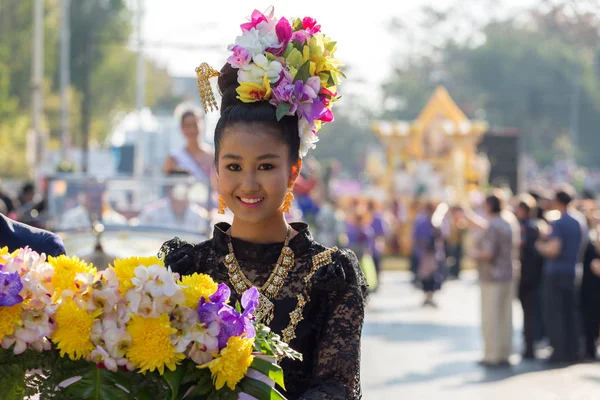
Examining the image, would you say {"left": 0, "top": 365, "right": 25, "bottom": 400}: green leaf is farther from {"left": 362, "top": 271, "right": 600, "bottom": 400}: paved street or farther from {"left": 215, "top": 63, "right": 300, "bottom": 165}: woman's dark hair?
{"left": 362, "top": 271, "right": 600, "bottom": 400}: paved street

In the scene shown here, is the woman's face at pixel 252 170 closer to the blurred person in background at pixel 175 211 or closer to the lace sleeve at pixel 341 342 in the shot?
the lace sleeve at pixel 341 342

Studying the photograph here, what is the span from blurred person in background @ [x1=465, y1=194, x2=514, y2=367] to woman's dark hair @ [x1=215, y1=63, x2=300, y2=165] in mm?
10688

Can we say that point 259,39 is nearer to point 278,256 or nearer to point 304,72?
point 304,72

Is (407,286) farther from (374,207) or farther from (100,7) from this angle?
(100,7)

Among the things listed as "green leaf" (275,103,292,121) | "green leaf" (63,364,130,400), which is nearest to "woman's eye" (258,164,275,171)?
"green leaf" (275,103,292,121)

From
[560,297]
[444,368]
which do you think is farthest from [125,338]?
[560,297]

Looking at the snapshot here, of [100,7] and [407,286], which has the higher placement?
[100,7]

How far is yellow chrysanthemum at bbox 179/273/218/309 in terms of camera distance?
3.33 m

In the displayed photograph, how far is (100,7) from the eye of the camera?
75688 mm

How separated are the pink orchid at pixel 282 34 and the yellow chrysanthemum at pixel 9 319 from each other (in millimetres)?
1258

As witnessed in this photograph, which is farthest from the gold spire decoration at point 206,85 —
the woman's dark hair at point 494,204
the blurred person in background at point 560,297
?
the blurred person in background at point 560,297

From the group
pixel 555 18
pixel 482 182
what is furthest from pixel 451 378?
pixel 555 18

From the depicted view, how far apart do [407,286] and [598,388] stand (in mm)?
16804

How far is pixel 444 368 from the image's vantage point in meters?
14.4
